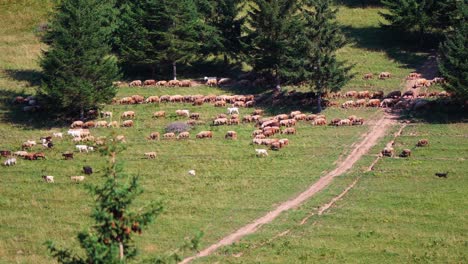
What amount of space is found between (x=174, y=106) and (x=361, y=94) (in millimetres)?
18408

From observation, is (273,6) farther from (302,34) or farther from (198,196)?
(198,196)

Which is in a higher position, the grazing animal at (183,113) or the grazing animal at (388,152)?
the grazing animal at (183,113)

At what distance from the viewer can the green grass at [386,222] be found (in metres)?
41.4

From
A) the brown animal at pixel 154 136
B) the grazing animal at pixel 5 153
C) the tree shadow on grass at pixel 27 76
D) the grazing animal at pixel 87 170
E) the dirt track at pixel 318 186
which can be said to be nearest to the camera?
the dirt track at pixel 318 186

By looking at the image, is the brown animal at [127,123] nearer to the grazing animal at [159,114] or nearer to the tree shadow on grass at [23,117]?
the grazing animal at [159,114]

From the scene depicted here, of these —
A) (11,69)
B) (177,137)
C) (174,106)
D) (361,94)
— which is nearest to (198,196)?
(177,137)

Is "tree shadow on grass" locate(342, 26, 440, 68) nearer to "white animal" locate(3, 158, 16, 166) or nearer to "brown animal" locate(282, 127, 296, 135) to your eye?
"brown animal" locate(282, 127, 296, 135)

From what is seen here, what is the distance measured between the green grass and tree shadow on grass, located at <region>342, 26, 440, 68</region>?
26.4 meters

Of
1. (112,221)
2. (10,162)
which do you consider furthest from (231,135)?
(112,221)

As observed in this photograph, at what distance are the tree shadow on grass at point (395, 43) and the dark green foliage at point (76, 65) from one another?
28325mm

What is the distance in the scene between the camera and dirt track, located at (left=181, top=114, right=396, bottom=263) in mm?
43947

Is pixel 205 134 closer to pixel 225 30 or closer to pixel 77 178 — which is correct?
pixel 77 178

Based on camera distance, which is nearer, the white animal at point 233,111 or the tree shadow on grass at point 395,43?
the white animal at point 233,111

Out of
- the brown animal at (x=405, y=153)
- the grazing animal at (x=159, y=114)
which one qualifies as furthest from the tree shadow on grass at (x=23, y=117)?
the brown animal at (x=405, y=153)
